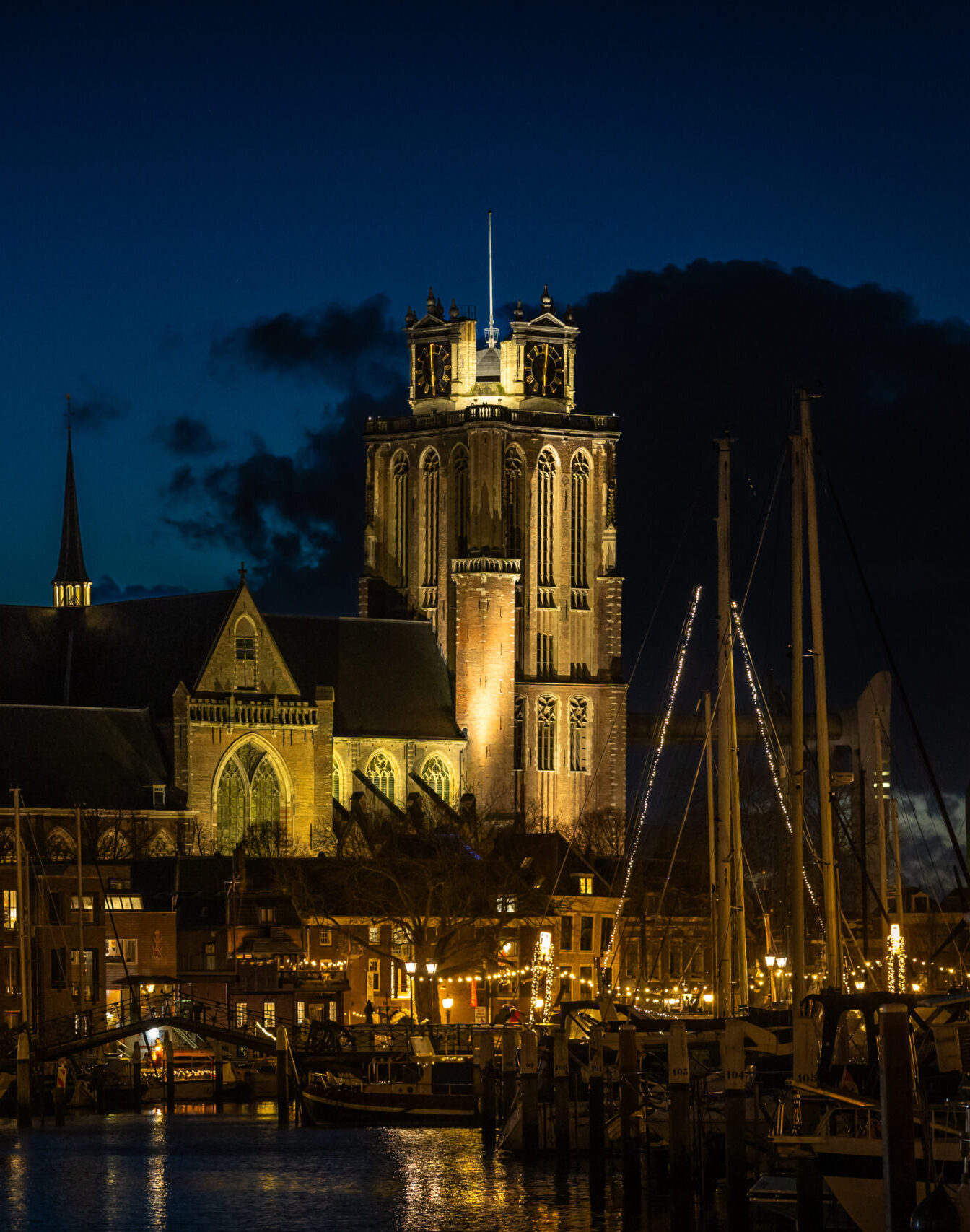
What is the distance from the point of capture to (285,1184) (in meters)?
58.7

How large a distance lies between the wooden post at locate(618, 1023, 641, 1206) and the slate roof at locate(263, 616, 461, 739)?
84.1m

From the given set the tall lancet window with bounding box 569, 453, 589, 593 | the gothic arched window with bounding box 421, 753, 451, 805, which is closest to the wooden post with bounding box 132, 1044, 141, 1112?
the gothic arched window with bounding box 421, 753, 451, 805

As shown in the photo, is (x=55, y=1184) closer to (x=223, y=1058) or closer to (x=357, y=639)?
(x=223, y=1058)

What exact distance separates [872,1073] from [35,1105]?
4181cm

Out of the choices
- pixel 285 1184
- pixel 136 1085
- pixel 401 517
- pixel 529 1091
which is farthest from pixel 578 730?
pixel 529 1091

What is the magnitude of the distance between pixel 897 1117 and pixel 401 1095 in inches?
1507

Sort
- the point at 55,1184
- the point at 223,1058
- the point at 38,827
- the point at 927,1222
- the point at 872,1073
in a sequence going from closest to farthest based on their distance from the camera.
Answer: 1. the point at 927,1222
2. the point at 872,1073
3. the point at 55,1184
4. the point at 223,1058
5. the point at 38,827

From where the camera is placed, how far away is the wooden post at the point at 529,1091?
56281mm

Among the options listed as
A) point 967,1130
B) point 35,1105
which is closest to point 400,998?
point 35,1105

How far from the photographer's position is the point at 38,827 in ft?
376

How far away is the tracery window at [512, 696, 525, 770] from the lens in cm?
13712

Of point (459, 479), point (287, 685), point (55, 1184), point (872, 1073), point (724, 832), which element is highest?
point (459, 479)

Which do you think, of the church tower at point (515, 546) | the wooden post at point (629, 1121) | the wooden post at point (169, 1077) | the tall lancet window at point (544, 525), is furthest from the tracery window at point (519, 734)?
the wooden post at point (629, 1121)

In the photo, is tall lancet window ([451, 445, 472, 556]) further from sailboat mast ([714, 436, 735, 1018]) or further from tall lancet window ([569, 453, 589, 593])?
sailboat mast ([714, 436, 735, 1018])
